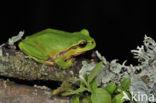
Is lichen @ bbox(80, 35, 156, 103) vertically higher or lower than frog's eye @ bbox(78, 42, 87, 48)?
lower

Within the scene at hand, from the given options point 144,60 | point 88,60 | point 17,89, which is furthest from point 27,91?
point 144,60

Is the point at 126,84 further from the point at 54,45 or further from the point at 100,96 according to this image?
the point at 54,45

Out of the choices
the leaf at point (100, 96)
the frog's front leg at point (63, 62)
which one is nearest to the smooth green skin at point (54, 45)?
the frog's front leg at point (63, 62)

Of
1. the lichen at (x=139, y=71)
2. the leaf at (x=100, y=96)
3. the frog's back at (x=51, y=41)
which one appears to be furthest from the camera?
the frog's back at (x=51, y=41)

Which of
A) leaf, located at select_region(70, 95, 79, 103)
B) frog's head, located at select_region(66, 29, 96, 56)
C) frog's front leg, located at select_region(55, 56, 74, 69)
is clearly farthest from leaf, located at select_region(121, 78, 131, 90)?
frog's head, located at select_region(66, 29, 96, 56)

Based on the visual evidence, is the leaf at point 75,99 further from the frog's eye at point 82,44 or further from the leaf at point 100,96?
the frog's eye at point 82,44

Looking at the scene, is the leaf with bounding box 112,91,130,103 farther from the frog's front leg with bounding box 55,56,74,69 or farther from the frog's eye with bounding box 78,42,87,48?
the frog's eye with bounding box 78,42,87,48


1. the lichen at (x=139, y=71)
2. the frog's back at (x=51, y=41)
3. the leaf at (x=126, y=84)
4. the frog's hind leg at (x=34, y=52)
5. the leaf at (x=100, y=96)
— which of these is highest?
the frog's back at (x=51, y=41)
